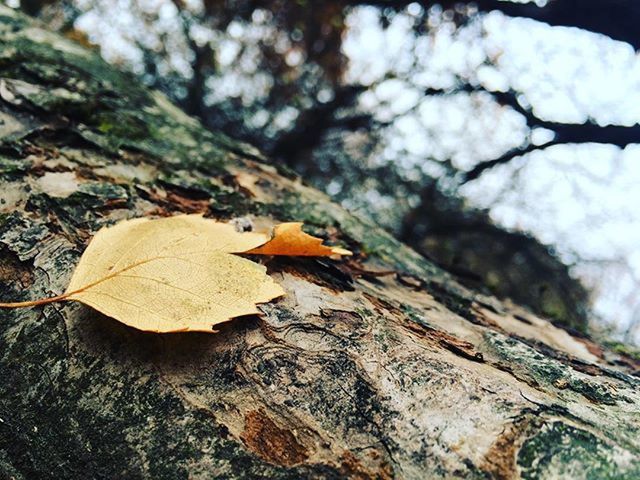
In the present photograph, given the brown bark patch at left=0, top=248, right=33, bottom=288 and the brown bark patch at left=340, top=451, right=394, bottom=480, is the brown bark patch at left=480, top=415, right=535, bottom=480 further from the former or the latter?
the brown bark patch at left=0, top=248, right=33, bottom=288

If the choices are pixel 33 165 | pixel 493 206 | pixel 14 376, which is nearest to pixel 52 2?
pixel 33 165

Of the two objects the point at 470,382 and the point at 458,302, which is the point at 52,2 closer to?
the point at 458,302

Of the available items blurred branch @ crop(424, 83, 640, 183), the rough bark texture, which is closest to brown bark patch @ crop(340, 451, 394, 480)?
the rough bark texture

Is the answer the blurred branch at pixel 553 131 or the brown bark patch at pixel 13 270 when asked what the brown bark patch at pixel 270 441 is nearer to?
the brown bark patch at pixel 13 270

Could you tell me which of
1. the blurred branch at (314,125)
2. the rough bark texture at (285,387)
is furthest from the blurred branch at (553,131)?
the rough bark texture at (285,387)

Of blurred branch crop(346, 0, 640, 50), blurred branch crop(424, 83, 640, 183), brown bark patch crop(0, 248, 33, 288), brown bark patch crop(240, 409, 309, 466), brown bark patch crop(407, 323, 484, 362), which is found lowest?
brown bark patch crop(0, 248, 33, 288)

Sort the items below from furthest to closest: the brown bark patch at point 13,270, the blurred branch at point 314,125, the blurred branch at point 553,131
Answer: the blurred branch at point 314,125 < the blurred branch at point 553,131 < the brown bark patch at point 13,270
